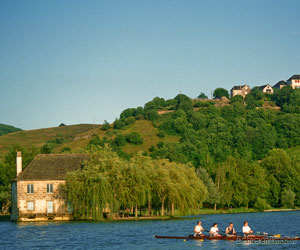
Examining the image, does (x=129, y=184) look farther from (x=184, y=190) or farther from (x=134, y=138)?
(x=134, y=138)

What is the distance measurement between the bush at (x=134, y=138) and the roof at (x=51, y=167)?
11646 centimetres

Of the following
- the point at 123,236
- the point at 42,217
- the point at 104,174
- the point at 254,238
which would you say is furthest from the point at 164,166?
the point at 254,238

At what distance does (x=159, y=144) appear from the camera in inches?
7544

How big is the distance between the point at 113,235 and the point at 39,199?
22990 mm

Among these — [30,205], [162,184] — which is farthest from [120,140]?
[162,184]

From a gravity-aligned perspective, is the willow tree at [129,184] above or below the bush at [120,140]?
below

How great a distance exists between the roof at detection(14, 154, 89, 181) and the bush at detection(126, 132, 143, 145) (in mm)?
116459

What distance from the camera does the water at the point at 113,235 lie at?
47344mm

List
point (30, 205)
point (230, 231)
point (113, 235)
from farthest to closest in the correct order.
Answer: point (30, 205) < point (113, 235) < point (230, 231)

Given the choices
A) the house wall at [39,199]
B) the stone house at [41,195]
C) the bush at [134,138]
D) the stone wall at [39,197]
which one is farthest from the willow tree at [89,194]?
the bush at [134,138]

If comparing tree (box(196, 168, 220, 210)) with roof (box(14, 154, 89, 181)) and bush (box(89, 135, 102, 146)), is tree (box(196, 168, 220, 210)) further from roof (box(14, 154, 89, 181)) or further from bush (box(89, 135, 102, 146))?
bush (box(89, 135, 102, 146))

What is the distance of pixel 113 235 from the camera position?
5462 centimetres

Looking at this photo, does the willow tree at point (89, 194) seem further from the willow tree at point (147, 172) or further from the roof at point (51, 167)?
the roof at point (51, 167)

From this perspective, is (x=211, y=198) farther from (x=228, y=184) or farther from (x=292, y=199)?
(x=292, y=199)
